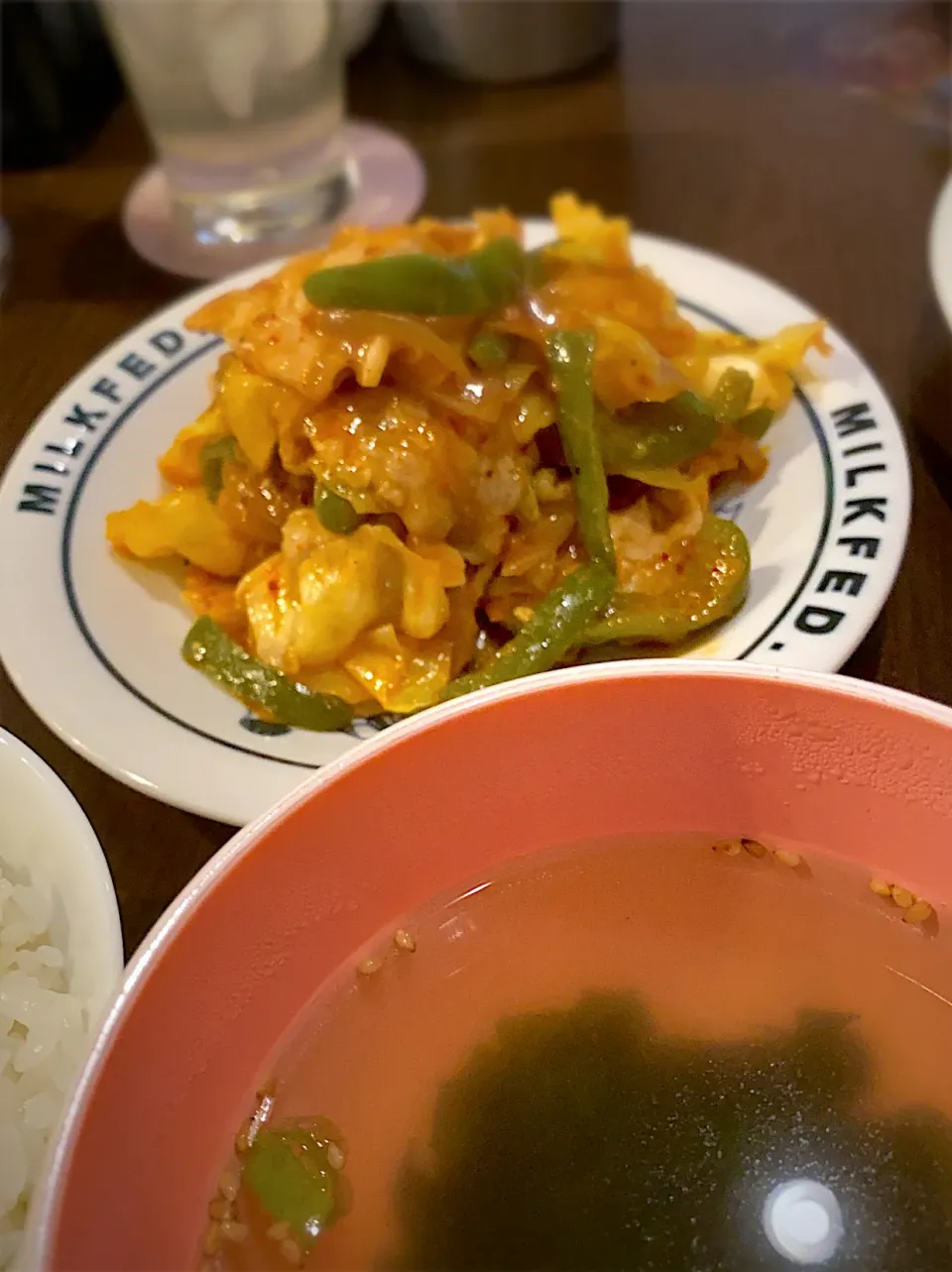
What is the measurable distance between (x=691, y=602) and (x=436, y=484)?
29 cm

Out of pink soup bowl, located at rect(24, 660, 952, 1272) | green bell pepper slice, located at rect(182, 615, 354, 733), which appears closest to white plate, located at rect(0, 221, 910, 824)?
green bell pepper slice, located at rect(182, 615, 354, 733)

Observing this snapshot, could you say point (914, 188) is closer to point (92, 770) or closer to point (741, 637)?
point (741, 637)

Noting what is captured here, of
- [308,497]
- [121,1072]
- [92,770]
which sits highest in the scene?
[121,1072]

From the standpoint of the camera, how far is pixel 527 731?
80 cm

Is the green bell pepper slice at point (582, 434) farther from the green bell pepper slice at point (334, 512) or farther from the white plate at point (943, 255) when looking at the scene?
the white plate at point (943, 255)

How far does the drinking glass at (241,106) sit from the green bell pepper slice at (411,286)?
0.74 meters

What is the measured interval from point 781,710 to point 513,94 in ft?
6.24

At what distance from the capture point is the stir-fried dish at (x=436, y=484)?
117 cm

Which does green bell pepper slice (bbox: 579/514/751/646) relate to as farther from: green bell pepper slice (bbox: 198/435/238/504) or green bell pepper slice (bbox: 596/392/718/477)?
green bell pepper slice (bbox: 198/435/238/504)

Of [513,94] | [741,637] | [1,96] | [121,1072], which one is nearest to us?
[121,1072]

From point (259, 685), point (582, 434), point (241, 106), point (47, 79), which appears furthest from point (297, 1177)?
point (47, 79)

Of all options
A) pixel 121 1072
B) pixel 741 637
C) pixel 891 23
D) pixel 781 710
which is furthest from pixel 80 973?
pixel 891 23

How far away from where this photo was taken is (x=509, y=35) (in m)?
2.27

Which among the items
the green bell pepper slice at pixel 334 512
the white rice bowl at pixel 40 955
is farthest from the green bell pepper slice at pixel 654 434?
the white rice bowl at pixel 40 955
